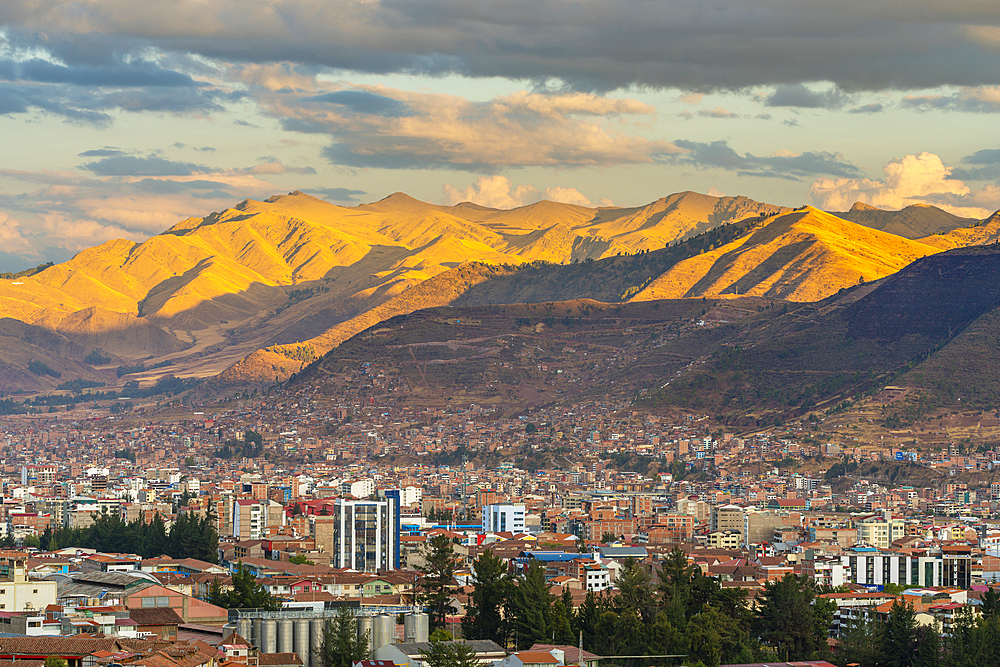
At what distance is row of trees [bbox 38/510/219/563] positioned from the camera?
123 metres

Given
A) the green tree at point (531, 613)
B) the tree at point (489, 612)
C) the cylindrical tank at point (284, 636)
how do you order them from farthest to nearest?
the tree at point (489, 612)
the green tree at point (531, 613)
the cylindrical tank at point (284, 636)

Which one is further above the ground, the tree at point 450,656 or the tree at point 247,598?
the tree at point 247,598

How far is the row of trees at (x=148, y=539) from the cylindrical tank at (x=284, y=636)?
139 ft

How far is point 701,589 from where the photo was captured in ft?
299

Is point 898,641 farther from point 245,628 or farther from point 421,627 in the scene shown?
point 245,628

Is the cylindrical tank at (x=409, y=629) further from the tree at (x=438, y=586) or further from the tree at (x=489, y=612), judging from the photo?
the tree at (x=438, y=586)

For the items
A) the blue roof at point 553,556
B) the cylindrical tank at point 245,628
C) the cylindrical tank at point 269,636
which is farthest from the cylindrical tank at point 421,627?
the blue roof at point 553,556

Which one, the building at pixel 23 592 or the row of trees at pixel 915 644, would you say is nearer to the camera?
the building at pixel 23 592

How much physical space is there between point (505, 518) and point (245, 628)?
309 ft

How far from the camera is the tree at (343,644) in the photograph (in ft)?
246

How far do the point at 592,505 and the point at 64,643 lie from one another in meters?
134

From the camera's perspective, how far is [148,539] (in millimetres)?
125375

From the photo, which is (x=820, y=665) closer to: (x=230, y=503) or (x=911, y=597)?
(x=911, y=597)

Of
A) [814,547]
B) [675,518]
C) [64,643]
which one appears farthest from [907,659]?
[675,518]
